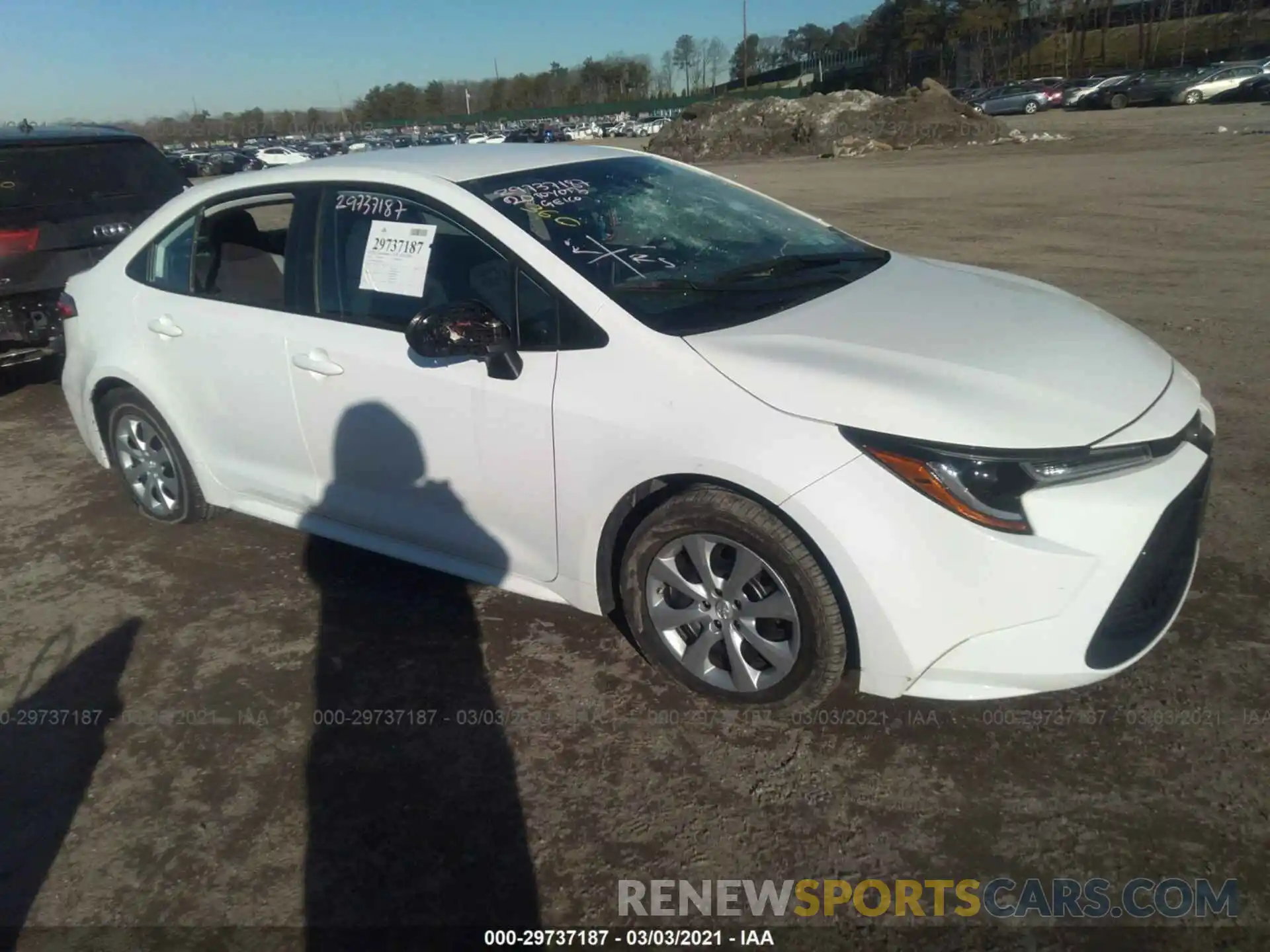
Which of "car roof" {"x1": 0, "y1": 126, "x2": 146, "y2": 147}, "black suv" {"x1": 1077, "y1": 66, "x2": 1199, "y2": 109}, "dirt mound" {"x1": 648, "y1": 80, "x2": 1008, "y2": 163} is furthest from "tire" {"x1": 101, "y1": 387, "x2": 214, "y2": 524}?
"black suv" {"x1": 1077, "y1": 66, "x2": 1199, "y2": 109}

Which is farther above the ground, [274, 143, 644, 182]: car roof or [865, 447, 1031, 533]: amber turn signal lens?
[274, 143, 644, 182]: car roof

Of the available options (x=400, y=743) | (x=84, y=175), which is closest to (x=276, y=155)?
(x=84, y=175)

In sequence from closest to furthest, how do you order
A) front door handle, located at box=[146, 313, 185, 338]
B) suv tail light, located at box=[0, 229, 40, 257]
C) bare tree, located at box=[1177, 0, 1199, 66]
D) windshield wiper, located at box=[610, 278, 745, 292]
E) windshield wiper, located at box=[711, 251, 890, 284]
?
windshield wiper, located at box=[610, 278, 745, 292] → windshield wiper, located at box=[711, 251, 890, 284] → front door handle, located at box=[146, 313, 185, 338] → suv tail light, located at box=[0, 229, 40, 257] → bare tree, located at box=[1177, 0, 1199, 66]

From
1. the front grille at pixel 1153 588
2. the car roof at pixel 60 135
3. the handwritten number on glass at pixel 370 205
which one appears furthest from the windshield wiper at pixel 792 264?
the car roof at pixel 60 135

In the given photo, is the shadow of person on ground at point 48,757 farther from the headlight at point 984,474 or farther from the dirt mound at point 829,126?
the dirt mound at point 829,126

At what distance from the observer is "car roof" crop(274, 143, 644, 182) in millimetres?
3695

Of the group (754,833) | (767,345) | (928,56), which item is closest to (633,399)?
(767,345)

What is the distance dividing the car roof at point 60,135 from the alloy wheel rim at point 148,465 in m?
3.09

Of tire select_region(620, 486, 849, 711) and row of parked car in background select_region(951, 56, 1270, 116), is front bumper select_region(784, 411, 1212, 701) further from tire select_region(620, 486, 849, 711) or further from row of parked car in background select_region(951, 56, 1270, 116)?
row of parked car in background select_region(951, 56, 1270, 116)

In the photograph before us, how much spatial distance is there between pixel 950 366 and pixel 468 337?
146 centimetres

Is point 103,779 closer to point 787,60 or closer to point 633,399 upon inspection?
point 633,399

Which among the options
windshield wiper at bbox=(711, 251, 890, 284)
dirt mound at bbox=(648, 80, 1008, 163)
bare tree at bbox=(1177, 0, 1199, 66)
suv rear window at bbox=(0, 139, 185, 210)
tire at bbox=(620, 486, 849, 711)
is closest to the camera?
tire at bbox=(620, 486, 849, 711)

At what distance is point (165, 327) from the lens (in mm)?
4316

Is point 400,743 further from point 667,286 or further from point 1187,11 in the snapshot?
point 1187,11
